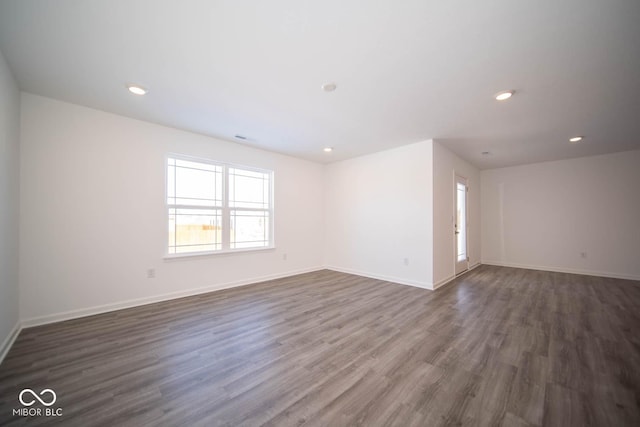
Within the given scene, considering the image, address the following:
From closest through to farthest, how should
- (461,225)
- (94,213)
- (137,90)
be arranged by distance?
(137,90), (94,213), (461,225)

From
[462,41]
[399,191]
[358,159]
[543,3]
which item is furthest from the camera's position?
[358,159]

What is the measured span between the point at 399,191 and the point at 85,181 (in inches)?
188

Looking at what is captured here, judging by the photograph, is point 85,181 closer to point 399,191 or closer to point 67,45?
point 67,45

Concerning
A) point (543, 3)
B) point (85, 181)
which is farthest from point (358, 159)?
point (85, 181)

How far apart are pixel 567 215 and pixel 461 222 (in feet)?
7.81

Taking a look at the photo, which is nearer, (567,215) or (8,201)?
(8,201)

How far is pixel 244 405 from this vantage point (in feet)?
5.09

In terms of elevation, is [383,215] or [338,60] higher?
[338,60]

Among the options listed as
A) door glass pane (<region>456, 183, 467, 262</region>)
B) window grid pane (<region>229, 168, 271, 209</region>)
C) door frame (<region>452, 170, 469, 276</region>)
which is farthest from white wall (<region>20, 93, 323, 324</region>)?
door glass pane (<region>456, 183, 467, 262</region>)

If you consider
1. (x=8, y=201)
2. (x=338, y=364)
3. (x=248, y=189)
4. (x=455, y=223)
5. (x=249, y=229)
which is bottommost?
(x=338, y=364)

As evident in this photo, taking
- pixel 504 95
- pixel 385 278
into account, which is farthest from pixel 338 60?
pixel 385 278

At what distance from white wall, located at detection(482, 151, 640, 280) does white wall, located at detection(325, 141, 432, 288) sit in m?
3.64

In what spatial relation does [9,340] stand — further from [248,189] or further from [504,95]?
[504,95]

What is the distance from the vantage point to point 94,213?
10.0 feet
